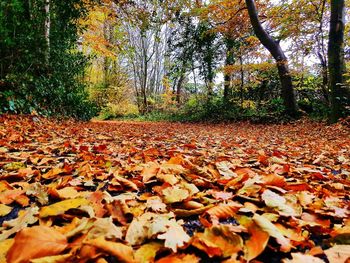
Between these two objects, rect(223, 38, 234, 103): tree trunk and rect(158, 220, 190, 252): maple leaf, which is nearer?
rect(158, 220, 190, 252): maple leaf

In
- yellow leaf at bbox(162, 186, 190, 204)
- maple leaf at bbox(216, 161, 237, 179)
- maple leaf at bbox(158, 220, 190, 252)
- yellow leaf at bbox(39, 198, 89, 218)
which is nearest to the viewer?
maple leaf at bbox(158, 220, 190, 252)

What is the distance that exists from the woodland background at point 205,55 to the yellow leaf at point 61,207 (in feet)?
16.3

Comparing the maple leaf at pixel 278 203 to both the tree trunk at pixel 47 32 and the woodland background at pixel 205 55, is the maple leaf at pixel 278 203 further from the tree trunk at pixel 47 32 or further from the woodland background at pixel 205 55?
the tree trunk at pixel 47 32

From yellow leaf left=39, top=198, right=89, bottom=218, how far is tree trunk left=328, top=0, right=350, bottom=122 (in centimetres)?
655

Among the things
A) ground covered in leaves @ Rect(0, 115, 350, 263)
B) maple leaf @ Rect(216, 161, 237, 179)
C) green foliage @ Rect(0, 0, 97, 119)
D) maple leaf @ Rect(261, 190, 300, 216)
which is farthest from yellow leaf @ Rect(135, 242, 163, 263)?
green foliage @ Rect(0, 0, 97, 119)

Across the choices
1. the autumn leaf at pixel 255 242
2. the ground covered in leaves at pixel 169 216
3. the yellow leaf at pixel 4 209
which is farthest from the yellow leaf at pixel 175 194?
the yellow leaf at pixel 4 209

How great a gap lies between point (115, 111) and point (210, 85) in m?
8.97

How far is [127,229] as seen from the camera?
33.8 inches

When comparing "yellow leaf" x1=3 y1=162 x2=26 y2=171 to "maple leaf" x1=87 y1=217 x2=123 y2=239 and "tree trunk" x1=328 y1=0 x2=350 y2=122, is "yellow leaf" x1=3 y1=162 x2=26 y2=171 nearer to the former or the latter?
"maple leaf" x1=87 y1=217 x2=123 y2=239

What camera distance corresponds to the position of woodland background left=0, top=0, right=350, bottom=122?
607 cm

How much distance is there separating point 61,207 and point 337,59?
677 cm

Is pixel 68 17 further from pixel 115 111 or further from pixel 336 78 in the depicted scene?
pixel 115 111

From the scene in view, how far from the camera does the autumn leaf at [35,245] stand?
0.69 meters

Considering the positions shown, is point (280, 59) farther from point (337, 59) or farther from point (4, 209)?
point (4, 209)
